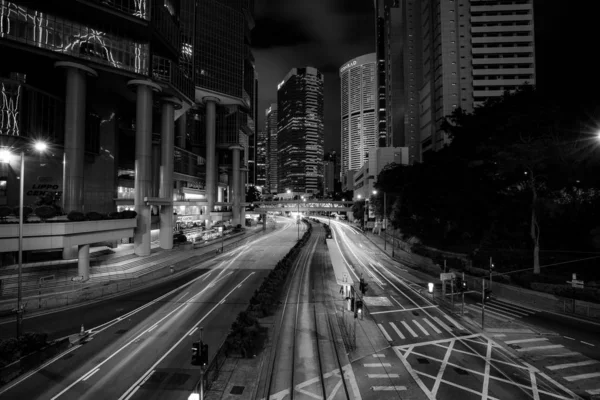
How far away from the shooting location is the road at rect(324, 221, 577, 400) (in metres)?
13.8

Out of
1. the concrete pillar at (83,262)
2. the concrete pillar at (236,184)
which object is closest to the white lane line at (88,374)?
the concrete pillar at (83,262)

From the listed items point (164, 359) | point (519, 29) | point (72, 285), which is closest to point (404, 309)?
point (164, 359)

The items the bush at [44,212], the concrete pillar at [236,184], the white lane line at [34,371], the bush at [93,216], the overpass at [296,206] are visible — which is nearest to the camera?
the white lane line at [34,371]

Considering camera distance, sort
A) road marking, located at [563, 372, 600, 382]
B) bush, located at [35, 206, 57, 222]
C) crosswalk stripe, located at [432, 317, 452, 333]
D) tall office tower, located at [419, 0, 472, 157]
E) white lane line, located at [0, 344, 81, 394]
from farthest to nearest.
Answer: tall office tower, located at [419, 0, 472, 157]
bush, located at [35, 206, 57, 222]
crosswalk stripe, located at [432, 317, 452, 333]
road marking, located at [563, 372, 600, 382]
white lane line, located at [0, 344, 81, 394]

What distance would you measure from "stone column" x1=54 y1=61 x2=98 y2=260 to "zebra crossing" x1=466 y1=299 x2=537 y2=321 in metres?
50.7

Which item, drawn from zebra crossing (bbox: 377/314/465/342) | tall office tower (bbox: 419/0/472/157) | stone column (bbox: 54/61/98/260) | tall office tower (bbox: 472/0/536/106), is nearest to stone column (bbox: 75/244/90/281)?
stone column (bbox: 54/61/98/260)

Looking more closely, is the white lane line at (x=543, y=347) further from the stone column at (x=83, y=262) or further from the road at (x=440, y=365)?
the stone column at (x=83, y=262)

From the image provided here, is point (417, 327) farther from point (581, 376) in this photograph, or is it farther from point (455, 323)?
point (581, 376)


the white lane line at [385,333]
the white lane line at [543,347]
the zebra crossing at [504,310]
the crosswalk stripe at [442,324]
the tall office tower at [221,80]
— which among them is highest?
the tall office tower at [221,80]

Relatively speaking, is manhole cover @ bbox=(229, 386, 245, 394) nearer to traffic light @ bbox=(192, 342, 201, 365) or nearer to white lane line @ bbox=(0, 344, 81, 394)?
traffic light @ bbox=(192, 342, 201, 365)

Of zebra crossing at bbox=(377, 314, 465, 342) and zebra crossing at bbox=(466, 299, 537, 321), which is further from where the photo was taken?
zebra crossing at bbox=(466, 299, 537, 321)

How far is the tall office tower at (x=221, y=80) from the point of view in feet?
310

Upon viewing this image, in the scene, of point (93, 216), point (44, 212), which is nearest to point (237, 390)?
point (44, 212)

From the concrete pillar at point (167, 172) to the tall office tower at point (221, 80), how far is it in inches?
1211
